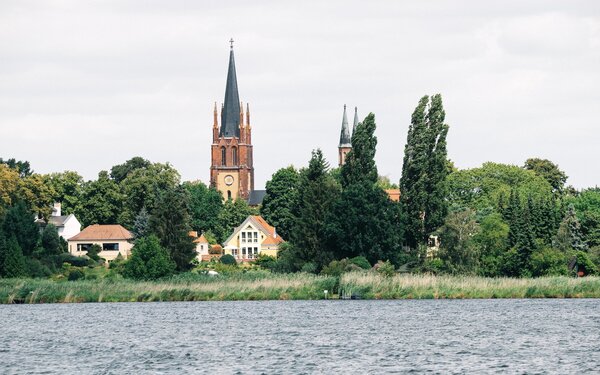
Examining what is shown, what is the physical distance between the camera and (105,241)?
484 ft

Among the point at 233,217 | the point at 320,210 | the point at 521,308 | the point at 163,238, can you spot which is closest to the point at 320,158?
the point at 320,210

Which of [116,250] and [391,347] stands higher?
[116,250]

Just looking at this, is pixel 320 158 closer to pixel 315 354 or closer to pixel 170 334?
pixel 170 334

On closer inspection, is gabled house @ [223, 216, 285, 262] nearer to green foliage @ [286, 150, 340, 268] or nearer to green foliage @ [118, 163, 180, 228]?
green foliage @ [118, 163, 180, 228]

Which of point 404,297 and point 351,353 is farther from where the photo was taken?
point 404,297

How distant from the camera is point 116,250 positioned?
14800cm

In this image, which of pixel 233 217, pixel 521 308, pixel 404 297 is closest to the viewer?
pixel 521 308

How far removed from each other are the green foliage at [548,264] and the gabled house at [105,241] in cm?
6751

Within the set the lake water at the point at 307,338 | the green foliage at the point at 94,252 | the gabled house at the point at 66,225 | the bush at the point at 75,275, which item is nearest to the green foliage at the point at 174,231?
the bush at the point at 75,275

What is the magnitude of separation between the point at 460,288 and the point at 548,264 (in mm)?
12142

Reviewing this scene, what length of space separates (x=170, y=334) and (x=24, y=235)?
57552 millimetres

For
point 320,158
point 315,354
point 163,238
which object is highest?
point 320,158

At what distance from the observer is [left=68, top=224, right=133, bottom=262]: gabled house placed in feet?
484

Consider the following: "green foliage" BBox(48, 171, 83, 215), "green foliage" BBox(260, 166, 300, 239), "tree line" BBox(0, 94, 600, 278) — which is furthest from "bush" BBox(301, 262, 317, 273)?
"green foliage" BBox(48, 171, 83, 215)
